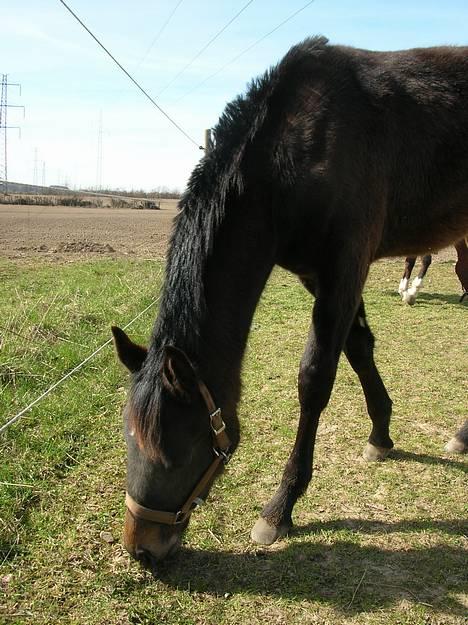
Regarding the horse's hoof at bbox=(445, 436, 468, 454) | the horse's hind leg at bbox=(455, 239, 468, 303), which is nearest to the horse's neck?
the horse's hoof at bbox=(445, 436, 468, 454)

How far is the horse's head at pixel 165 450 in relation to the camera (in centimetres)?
234

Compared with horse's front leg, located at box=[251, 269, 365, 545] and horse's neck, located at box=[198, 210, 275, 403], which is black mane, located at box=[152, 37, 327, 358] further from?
horse's front leg, located at box=[251, 269, 365, 545]

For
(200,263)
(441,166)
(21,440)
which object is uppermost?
(441,166)

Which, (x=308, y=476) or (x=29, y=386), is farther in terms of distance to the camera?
(x=29, y=386)

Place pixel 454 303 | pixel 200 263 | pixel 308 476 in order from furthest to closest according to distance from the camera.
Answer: pixel 454 303, pixel 308 476, pixel 200 263

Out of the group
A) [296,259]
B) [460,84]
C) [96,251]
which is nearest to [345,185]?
[296,259]

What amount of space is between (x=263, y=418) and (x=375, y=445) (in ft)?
3.19

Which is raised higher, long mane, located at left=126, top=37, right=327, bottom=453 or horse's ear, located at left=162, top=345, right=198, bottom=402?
long mane, located at left=126, top=37, right=327, bottom=453

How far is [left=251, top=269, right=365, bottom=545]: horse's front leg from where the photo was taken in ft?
9.29

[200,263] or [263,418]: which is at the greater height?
[200,263]

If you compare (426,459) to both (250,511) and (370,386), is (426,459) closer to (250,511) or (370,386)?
(370,386)

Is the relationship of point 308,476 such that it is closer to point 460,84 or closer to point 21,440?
point 21,440

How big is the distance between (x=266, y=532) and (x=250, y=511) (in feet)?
0.88

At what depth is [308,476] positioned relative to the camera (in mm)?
2998
